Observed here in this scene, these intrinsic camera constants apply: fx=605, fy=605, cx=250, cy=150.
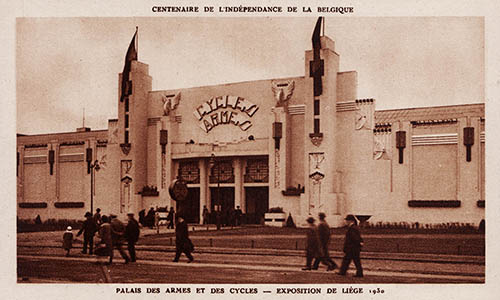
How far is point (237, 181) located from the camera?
1388 inches

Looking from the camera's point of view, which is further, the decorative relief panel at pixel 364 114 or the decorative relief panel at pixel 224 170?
the decorative relief panel at pixel 224 170

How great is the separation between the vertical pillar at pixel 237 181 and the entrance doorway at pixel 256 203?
0.55 metres

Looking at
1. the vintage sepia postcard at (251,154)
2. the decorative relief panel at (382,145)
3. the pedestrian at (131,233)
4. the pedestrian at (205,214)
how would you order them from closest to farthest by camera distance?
the vintage sepia postcard at (251,154) < the pedestrian at (131,233) < the decorative relief panel at (382,145) < the pedestrian at (205,214)

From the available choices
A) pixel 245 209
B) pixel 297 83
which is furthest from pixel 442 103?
Answer: pixel 245 209

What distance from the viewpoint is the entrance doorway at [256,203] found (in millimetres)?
35031

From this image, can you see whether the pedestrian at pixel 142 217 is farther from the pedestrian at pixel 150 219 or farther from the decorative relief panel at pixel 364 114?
the decorative relief panel at pixel 364 114

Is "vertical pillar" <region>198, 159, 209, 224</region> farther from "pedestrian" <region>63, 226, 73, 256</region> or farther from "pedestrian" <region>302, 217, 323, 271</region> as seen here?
"pedestrian" <region>302, 217, 323, 271</region>

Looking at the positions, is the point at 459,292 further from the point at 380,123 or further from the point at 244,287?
the point at 380,123

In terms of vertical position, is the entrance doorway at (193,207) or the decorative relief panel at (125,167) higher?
the decorative relief panel at (125,167)

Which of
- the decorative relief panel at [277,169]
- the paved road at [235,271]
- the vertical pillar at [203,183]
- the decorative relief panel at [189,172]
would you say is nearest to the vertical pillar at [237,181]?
the vertical pillar at [203,183]

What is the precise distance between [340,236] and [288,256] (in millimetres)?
6993

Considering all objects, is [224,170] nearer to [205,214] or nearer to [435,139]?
[205,214]

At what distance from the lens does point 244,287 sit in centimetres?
1388

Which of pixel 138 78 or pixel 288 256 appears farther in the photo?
pixel 138 78
